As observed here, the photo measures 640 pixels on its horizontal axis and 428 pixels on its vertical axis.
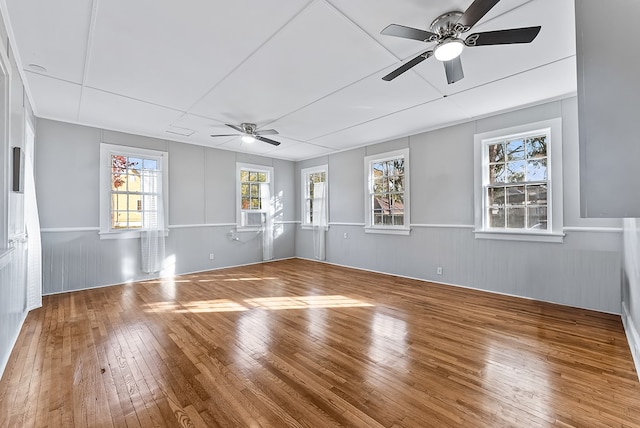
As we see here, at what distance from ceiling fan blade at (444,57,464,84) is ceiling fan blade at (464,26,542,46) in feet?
0.97

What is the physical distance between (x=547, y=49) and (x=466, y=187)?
2.21 m

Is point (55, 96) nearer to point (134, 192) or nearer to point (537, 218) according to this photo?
point (134, 192)

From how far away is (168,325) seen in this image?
2996 mm

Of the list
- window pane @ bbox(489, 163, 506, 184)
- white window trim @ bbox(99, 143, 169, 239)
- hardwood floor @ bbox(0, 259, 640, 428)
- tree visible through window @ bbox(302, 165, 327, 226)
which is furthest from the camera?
tree visible through window @ bbox(302, 165, 327, 226)

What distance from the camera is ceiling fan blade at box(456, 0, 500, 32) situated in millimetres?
1687

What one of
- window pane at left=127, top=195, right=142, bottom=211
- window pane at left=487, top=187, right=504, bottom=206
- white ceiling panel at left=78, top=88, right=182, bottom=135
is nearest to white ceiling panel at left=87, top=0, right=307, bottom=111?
white ceiling panel at left=78, top=88, right=182, bottom=135

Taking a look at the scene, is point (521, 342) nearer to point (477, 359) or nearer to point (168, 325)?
point (477, 359)

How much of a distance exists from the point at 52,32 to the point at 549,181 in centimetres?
550

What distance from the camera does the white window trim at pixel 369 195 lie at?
5.14 meters

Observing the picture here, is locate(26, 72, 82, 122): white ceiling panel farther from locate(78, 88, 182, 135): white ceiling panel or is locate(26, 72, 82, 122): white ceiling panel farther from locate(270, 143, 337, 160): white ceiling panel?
locate(270, 143, 337, 160): white ceiling panel

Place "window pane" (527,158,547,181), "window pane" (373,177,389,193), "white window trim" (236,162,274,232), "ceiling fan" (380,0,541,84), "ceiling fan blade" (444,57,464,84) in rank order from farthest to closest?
"white window trim" (236,162,274,232) → "window pane" (373,177,389,193) → "window pane" (527,158,547,181) → "ceiling fan blade" (444,57,464,84) → "ceiling fan" (380,0,541,84)

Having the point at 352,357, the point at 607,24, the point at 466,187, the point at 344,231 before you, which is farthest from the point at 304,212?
the point at 607,24

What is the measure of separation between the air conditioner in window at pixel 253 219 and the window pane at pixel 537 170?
17.3 ft

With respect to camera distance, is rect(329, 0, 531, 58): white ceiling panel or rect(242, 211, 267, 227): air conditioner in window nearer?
rect(329, 0, 531, 58): white ceiling panel
